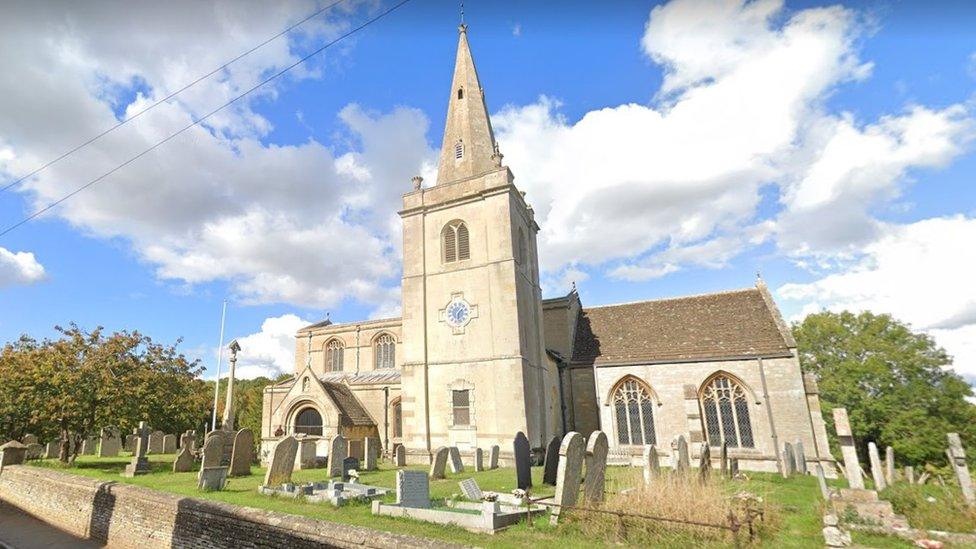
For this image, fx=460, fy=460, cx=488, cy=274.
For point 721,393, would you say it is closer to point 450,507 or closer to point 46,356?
point 450,507

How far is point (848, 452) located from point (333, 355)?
29740mm

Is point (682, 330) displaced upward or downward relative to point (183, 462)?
upward

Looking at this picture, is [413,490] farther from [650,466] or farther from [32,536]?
[32,536]

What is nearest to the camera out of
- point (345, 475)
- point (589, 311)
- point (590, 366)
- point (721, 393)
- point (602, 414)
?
point (345, 475)

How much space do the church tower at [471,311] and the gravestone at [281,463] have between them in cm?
812

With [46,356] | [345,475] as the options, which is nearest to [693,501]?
[345,475]

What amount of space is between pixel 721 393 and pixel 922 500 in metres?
12.5

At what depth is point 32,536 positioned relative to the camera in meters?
11.5

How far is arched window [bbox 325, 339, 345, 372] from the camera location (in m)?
32.8

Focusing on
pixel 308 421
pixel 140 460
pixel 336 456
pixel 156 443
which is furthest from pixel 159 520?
pixel 156 443

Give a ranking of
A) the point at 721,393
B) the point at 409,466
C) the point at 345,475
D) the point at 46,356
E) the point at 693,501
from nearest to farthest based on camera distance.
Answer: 1. the point at 693,501
2. the point at 345,475
3. the point at 46,356
4. the point at 409,466
5. the point at 721,393

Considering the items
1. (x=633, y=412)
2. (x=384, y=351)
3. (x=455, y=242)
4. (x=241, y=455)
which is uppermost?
(x=455, y=242)

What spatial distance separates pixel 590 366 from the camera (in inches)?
958

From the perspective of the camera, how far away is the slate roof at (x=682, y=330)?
2164cm
